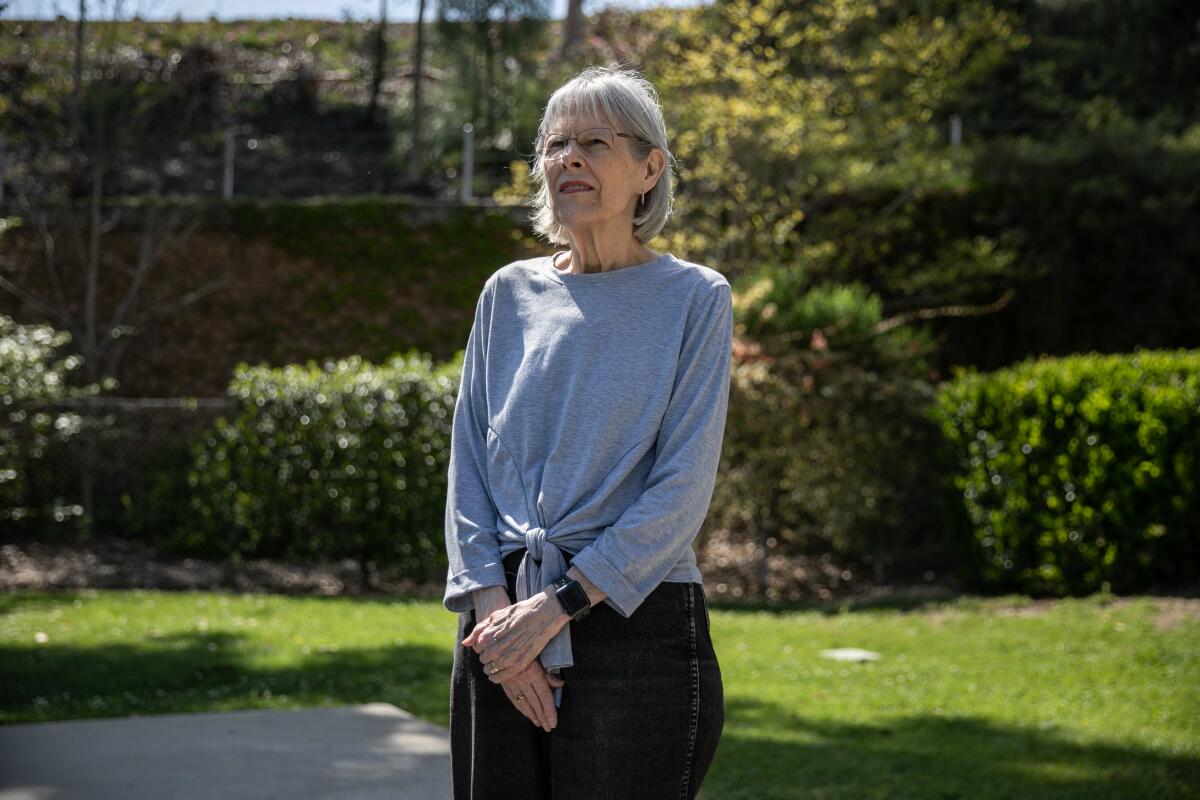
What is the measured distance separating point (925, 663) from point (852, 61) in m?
8.44

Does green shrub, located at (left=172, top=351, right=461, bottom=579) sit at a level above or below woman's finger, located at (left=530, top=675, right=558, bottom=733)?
below

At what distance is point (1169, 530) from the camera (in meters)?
7.73

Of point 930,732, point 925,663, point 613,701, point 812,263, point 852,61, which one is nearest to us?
point 613,701

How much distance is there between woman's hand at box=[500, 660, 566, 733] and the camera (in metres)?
2.03

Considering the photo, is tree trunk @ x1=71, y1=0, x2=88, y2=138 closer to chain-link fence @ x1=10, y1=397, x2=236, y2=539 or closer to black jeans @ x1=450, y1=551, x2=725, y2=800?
chain-link fence @ x1=10, y1=397, x2=236, y2=539

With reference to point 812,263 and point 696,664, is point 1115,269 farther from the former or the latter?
point 696,664

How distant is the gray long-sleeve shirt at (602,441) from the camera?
80.4 inches

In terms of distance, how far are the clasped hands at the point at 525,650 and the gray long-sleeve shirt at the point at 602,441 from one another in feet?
0.10

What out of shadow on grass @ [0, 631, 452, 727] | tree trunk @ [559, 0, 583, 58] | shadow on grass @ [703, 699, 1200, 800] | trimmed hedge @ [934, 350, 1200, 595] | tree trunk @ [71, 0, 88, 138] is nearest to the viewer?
shadow on grass @ [703, 699, 1200, 800]

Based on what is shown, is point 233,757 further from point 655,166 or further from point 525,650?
point 655,166

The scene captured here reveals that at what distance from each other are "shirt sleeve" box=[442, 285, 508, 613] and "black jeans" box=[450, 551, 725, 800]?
6 cm

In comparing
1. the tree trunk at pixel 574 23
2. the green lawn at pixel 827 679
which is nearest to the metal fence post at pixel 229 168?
the tree trunk at pixel 574 23

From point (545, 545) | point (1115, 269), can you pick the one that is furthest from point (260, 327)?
point (545, 545)

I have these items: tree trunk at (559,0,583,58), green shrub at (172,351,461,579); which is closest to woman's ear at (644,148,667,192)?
green shrub at (172,351,461,579)
